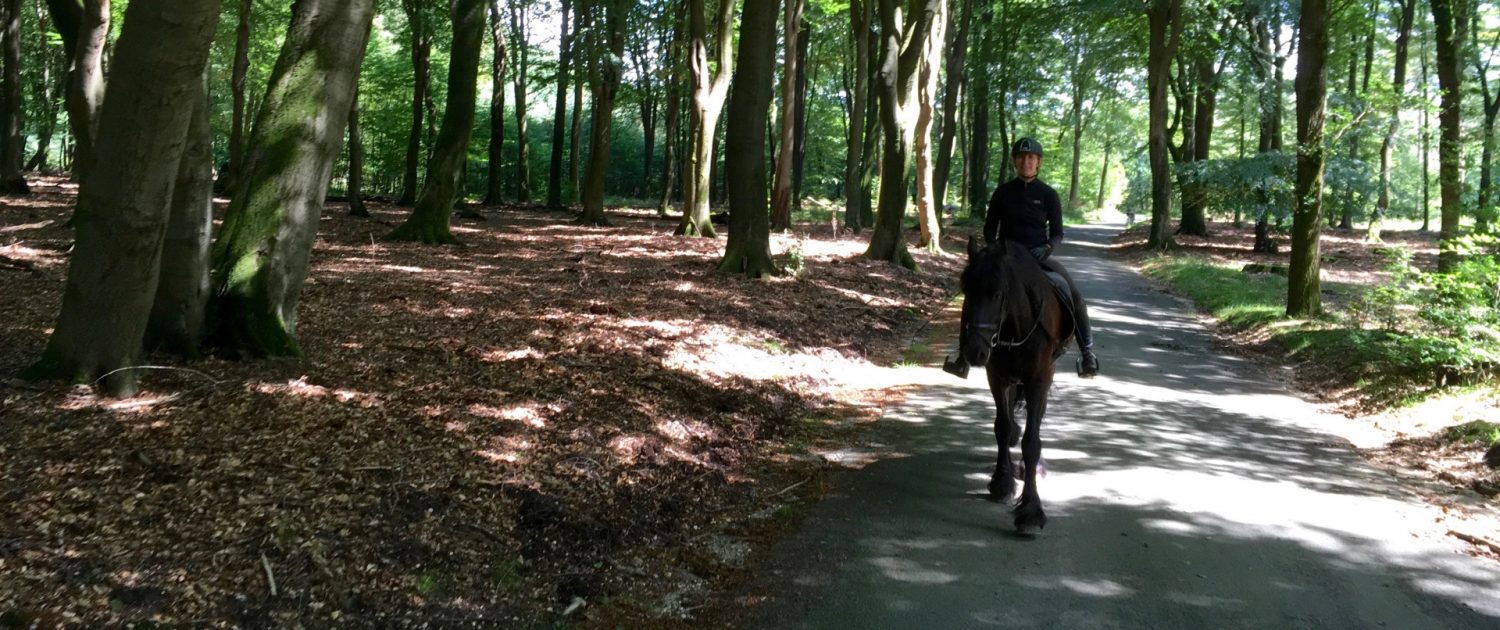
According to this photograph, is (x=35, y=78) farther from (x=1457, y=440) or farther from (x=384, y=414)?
(x=1457, y=440)

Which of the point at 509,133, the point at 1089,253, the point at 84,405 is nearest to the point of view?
the point at 84,405

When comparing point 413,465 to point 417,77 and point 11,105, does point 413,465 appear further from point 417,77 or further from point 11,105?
point 417,77

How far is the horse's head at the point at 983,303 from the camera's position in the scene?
5789 mm

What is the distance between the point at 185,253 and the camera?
6.91 metres

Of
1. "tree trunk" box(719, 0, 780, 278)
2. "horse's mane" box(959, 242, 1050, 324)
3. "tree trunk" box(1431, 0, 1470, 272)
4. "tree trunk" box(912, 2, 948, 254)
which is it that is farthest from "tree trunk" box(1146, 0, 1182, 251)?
"horse's mane" box(959, 242, 1050, 324)

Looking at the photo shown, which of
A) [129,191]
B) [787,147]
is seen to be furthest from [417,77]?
[129,191]

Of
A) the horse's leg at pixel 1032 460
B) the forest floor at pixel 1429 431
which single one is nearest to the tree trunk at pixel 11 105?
the horse's leg at pixel 1032 460

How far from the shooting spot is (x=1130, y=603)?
4859 mm

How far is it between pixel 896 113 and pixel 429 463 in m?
16.1

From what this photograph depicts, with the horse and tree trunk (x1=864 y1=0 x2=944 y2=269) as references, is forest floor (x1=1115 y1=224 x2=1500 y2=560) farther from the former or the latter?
tree trunk (x1=864 y1=0 x2=944 y2=269)

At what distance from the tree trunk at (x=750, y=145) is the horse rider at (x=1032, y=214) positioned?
8.20m

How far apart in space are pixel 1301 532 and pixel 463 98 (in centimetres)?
1581

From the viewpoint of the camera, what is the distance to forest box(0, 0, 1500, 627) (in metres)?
5.55

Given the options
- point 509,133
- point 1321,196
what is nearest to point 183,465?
point 1321,196
